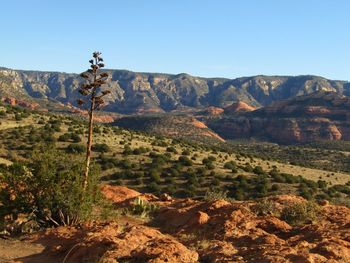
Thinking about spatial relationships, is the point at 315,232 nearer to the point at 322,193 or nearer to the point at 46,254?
the point at 46,254


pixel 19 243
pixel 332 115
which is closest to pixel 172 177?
pixel 19 243

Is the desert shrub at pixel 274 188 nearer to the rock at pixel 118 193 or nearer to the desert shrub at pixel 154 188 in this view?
the desert shrub at pixel 154 188

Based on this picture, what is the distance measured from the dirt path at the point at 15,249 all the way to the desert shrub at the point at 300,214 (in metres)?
10.4

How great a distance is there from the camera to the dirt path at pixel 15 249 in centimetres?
1439

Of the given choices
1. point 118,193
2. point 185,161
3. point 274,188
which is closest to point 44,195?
point 118,193

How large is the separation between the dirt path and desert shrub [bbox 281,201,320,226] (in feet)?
34.1

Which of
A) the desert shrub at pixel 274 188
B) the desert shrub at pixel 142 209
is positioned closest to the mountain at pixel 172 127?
the desert shrub at pixel 274 188

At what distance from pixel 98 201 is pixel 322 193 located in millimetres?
30903

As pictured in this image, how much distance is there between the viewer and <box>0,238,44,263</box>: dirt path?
1439cm

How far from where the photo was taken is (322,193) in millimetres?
44750

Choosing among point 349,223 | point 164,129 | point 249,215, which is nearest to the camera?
point 349,223

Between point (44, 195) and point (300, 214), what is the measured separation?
1069 centimetres

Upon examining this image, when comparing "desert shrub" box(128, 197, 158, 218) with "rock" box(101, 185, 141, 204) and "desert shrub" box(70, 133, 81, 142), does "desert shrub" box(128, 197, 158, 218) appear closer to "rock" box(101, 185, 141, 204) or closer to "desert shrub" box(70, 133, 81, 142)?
"rock" box(101, 185, 141, 204)

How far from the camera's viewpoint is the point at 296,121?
558 feet
